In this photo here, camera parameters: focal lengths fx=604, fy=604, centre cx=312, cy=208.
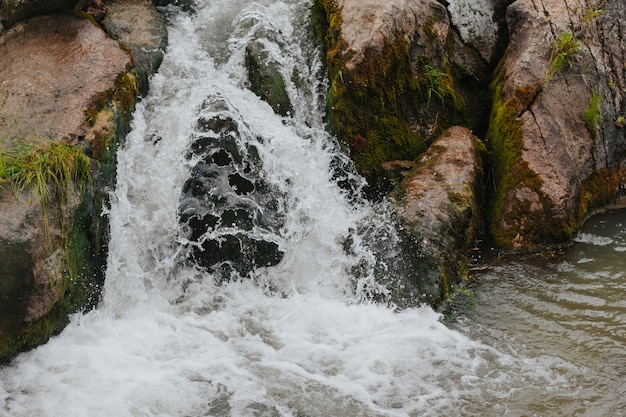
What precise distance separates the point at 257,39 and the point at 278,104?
1.11 metres

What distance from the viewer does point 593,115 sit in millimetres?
7355

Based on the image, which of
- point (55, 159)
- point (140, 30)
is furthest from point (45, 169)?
point (140, 30)

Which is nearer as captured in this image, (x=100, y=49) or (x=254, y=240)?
(x=254, y=240)

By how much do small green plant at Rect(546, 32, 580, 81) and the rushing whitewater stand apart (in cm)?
283

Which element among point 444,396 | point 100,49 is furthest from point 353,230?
point 100,49

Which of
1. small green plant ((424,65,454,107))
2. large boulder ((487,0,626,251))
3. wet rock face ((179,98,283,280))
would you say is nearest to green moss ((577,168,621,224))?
large boulder ((487,0,626,251))

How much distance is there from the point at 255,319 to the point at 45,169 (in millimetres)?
2307

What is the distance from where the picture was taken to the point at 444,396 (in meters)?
4.67

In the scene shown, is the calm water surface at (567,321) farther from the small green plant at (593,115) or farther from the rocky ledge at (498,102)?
the small green plant at (593,115)

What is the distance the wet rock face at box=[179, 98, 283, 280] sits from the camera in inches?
248

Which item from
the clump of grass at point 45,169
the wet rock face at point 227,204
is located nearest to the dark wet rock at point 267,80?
the wet rock face at point 227,204

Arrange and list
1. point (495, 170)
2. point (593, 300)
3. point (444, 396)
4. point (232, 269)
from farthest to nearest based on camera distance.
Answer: point (495, 170), point (232, 269), point (593, 300), point (444, 396)

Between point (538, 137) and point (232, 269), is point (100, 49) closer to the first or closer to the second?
point (232, 269)

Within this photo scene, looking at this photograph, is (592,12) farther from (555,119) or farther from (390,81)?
(390,81)
